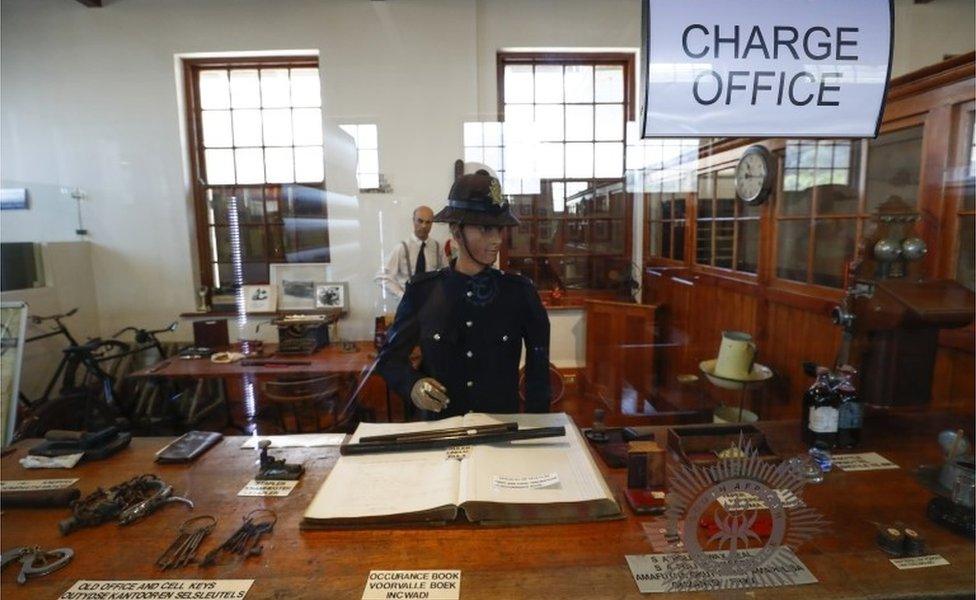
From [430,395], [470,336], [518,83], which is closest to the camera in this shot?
[430,395]

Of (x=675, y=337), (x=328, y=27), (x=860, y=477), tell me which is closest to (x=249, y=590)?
(x=860, y=477)

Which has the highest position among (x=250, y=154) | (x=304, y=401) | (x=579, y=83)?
(x=579, y=83)

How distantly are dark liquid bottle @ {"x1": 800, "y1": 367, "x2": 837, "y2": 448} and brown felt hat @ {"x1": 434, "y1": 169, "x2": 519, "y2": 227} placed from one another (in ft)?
2.30

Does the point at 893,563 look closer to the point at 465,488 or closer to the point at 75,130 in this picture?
the point at 465,488

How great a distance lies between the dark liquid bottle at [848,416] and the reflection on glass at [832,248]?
1.05 meters

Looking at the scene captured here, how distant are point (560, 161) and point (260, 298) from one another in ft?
4.65

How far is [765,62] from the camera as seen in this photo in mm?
820

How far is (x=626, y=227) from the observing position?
2148mm

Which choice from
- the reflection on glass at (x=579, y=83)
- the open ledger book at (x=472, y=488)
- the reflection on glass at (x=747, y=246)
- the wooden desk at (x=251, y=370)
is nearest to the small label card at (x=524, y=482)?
the open ledger book at (x=472, y=488)

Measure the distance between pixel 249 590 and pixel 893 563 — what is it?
2.49ft

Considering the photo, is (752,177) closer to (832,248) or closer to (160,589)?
(832,248)

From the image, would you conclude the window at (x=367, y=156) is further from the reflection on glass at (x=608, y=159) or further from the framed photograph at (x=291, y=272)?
the reflection on glass at (x=608, y=159)

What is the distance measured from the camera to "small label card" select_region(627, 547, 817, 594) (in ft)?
1.73

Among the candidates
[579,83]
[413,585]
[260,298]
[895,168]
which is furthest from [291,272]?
[895,168]
